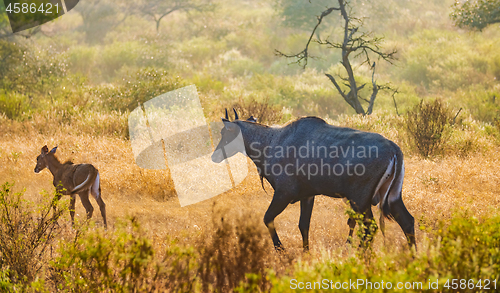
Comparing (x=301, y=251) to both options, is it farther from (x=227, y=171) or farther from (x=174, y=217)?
(x=227, y=171)

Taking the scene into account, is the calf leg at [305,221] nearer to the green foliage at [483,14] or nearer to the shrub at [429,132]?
the shrub at [429,132]

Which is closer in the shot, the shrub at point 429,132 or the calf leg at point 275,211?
the calf leg at point 275,211

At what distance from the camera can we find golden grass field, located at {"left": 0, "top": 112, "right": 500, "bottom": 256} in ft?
22.0

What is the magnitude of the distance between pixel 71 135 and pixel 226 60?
18.6m

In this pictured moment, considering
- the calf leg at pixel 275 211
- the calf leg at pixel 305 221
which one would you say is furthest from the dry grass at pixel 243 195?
the calf leg at pixel 275 211

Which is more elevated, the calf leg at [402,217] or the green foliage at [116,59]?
the calf leg at [402,217]

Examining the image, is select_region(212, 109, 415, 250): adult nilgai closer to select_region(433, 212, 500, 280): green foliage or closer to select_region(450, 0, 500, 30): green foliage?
select_region(433, 212, 500, 280): green foliage

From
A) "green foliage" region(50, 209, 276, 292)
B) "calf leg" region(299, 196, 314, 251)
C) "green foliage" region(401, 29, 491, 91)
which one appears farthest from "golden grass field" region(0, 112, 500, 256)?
"green foliage" region(401, 29, 491, 91)

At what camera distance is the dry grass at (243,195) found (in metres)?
6.58

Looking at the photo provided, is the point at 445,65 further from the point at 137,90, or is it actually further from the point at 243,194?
the point at 243,194

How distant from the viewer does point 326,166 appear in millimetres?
5203

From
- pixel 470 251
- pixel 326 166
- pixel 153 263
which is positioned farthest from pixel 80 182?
pixel 470 251

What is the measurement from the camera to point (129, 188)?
8.80m

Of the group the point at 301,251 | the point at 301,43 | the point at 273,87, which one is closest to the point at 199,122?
the point at 301,251
